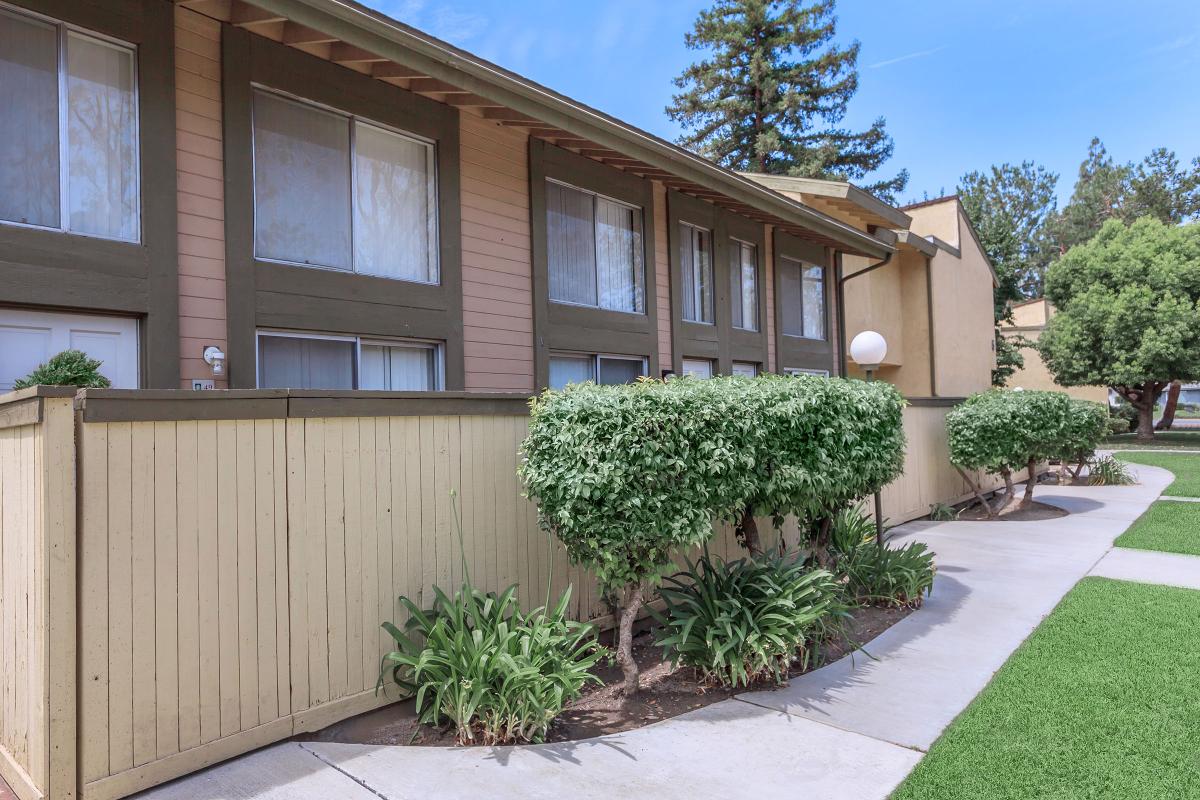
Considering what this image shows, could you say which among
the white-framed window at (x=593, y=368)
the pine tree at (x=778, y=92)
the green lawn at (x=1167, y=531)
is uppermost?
the pine tree at (x=778, y=92)

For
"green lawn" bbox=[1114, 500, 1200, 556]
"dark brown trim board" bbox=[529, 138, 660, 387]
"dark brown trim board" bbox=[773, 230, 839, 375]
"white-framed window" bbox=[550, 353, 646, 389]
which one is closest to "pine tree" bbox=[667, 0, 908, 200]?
"dark brown trim board" bbox=[773, 230, 839, 375]

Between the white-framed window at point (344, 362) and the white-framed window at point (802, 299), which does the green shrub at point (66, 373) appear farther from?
the white-framed window at point (802, 299)

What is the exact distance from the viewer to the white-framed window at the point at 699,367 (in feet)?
31.9

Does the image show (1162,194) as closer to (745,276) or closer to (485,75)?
(745,276)

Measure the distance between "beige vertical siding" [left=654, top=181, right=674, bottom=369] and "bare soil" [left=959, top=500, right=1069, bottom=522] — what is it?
5613mm

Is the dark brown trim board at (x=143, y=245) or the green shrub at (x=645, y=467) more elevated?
the dark brown trim board at (x=143, y=245)

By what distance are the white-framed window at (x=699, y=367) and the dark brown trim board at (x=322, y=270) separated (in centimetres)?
384

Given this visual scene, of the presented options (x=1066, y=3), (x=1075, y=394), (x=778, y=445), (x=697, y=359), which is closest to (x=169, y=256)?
(x=778, y=445)

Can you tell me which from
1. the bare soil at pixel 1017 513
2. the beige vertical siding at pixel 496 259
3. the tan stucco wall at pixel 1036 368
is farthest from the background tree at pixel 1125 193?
the beige vertical siding at pixel 496 259

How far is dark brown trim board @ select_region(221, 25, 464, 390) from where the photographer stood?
5.27 m

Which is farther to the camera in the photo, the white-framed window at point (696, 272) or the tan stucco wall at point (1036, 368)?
the tan stucco wall at point (1036, 368)

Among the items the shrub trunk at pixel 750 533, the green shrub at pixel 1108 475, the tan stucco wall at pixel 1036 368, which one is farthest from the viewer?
the tan stucco wall at pixel 1036 368

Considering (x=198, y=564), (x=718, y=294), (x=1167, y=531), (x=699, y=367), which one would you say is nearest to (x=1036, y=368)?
(x=1167, y=531)

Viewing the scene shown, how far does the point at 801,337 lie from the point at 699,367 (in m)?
2.90
